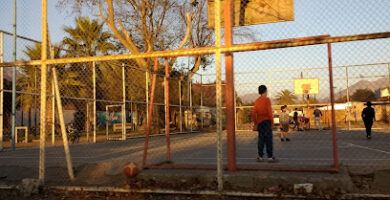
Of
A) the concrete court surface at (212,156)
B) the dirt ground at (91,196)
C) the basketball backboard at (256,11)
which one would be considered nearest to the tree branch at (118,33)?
the concrete court surface at (212,156)

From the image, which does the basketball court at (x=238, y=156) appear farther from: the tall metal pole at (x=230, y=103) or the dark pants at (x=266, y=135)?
the tall metal pole at (x=230, y=103)

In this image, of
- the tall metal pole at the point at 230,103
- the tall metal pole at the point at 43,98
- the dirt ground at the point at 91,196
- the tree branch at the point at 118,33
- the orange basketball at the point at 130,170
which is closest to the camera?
the dirt ground at the point at 91,196

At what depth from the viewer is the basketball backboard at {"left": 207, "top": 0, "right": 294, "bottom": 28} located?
5.96m

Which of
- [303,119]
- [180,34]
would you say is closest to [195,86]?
[180,34]

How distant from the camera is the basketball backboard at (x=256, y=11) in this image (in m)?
5.96

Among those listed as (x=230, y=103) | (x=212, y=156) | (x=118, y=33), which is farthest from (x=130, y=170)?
(x=118, y=33)

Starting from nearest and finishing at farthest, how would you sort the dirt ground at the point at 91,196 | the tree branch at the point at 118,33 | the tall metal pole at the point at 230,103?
the dirt ground at the point at 91,196 < the tall metal pole at the point at 230,103 < the tree branch at the point at 118,33

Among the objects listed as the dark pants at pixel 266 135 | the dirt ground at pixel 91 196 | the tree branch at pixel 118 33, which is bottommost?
the dirt ground at pixel 91 196

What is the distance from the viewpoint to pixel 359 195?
4574 millimetres

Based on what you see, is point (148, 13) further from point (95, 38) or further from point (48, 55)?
point (48, 55)

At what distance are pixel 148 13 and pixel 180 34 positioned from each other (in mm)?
2987

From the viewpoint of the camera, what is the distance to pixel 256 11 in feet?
20.0

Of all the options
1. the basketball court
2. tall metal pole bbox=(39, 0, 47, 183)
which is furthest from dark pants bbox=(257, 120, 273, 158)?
tall metal pole bbox=(39, 0, 47, 183)

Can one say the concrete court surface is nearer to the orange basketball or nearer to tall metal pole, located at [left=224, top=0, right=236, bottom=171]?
tall metal pole, located at [left=224, top=0, right=236, bottom=171]
